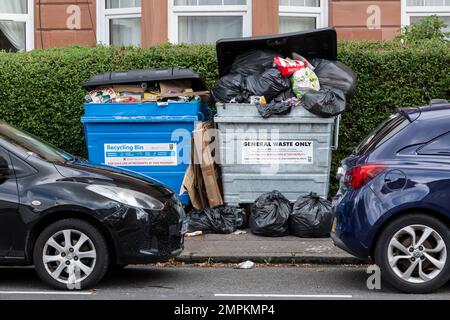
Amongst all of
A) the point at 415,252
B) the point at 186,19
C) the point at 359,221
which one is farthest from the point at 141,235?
the point at 186,19

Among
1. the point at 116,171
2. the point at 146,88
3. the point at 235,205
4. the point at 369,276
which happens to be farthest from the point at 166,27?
the point at 369,276

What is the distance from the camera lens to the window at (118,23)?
546 inches

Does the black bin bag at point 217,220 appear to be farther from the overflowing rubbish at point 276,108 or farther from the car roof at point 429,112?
the car roof at point 429,112

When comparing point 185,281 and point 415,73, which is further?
point 415,73

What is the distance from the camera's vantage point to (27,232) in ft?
23.6

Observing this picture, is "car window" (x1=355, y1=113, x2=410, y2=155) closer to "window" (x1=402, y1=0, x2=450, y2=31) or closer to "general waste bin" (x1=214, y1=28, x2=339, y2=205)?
"general waste bin" (x1=214, y1=28, x2=339, y2=205)

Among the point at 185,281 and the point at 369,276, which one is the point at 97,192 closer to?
the point at 185,281

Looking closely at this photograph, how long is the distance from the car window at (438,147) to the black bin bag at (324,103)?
9.34 feet

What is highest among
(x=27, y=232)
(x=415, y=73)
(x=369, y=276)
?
(x=415, y=73)

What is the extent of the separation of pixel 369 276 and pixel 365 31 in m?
6.30

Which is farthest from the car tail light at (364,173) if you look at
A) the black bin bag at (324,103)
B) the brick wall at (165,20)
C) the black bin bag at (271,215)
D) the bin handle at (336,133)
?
Answer: the brick wall at (165,20)

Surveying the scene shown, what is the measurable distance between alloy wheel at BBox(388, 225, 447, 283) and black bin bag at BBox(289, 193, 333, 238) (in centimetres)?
259

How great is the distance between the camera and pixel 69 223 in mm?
7180
